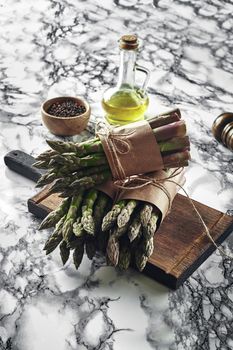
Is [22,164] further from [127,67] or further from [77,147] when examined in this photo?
[127,67]

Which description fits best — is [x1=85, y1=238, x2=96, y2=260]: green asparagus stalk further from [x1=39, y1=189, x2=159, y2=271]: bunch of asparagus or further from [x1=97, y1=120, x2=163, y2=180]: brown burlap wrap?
[x1=97, y1=120, x2=163, y2=180]: brown burlap wrap

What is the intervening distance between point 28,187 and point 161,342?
519mm

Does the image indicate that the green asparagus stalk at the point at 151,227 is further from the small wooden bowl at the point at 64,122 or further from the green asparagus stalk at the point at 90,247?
the small wooden bowl at the point at 64,122

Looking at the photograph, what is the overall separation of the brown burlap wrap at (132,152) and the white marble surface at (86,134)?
0.20 m

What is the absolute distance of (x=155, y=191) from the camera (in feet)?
4.45

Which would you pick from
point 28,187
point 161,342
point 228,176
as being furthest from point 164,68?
point 161,342

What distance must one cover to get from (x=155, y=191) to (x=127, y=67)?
410 millimetres

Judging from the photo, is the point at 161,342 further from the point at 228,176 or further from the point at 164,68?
the point at 164,68

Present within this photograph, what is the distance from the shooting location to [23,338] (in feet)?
3.92

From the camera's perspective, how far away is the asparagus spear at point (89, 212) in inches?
50.0

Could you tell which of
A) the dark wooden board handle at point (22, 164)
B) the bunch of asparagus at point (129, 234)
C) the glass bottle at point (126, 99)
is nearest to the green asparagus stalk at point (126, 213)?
the bunch of asparagus at point (129, 234)

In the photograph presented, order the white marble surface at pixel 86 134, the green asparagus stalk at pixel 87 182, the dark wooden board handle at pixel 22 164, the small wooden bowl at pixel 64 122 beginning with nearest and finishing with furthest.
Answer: the white marble surface at pixel 86 134 → the green asparagus stalk at pixel 87 182 → the dark wooden board handle at pixel 22 164 → the small wooden bowl at pixel 64 122

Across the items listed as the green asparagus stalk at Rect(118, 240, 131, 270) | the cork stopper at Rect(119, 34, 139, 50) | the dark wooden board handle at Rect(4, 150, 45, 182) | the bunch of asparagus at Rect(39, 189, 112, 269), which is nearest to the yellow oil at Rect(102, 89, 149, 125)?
the cork stopper at Rect(119, 34, 139, 50)

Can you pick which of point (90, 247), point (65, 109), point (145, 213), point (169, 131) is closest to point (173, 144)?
point (169, 131)
